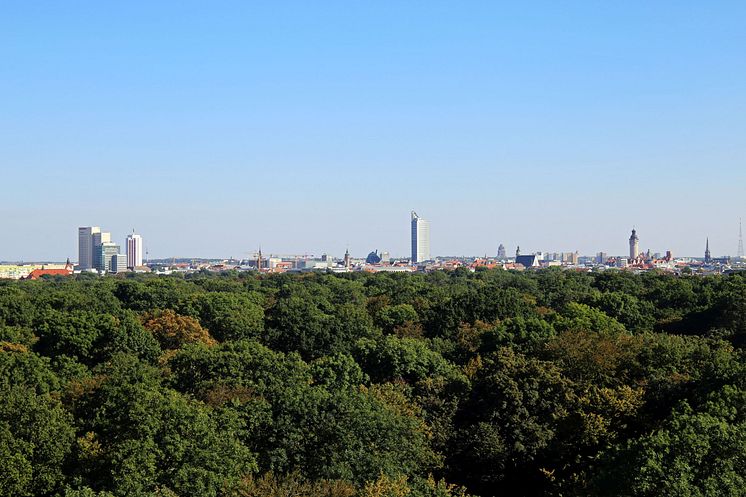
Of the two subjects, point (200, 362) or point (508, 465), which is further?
point (200, 362)

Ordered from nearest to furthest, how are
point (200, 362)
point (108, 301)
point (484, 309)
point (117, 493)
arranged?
point (117, 493), point (200, 362), point (484, 309), point (108, 301)

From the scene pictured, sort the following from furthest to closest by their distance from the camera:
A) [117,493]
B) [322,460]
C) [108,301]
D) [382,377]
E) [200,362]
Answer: [108,301], [382,377], [200,362], [322,460], [117,493]

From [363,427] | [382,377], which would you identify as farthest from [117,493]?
[382,377]

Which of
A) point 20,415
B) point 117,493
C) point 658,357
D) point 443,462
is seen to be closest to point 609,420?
point 443,462

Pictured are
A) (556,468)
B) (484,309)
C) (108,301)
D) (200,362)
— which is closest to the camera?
(556,468)

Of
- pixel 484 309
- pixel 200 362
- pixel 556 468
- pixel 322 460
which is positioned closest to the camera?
pixel 322 460

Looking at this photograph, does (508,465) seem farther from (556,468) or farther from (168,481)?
(168,481)

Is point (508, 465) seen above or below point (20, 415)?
below

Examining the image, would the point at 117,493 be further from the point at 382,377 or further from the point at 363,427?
the point at 382,377

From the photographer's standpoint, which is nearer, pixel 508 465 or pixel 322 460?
pixel 322 460
